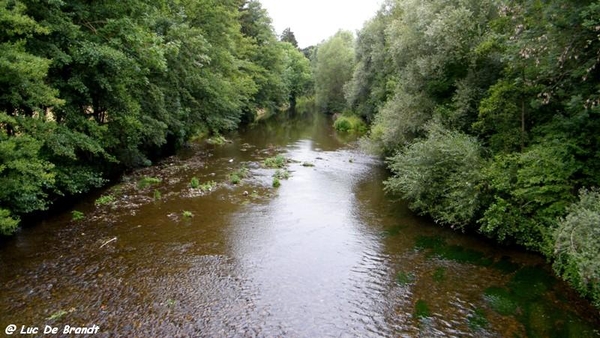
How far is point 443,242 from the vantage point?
12.5 m

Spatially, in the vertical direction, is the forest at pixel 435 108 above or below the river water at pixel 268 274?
above

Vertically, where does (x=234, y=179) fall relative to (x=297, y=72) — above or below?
below

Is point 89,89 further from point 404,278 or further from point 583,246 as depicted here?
point 583,246

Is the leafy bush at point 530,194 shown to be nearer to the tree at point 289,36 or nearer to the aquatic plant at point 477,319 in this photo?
the aquatic plant at point 477,319

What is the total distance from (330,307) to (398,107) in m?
A: 13.5

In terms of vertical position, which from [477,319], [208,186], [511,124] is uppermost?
[511,124]

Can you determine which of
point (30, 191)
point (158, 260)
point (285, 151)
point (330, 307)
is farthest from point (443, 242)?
point (285, 151)

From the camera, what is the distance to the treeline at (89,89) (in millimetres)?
10055

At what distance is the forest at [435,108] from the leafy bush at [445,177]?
0.19ft

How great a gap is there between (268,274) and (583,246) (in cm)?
714

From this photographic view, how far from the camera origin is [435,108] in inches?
686

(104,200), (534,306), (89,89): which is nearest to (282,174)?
(104,200)

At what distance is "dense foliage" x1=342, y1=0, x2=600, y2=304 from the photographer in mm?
9557

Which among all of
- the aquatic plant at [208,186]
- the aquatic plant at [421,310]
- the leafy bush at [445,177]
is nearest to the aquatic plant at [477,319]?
the aquatic plant at [421,310]
